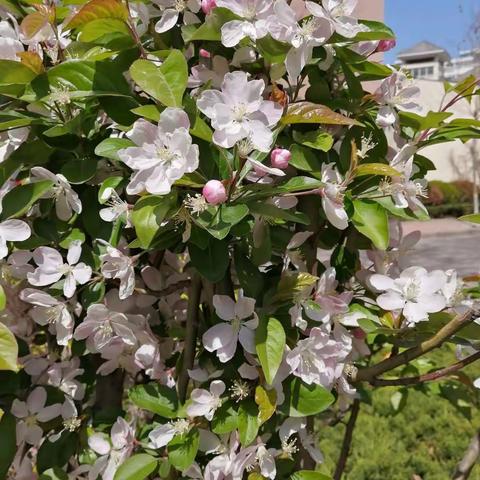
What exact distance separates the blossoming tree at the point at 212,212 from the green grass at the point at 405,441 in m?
1.48

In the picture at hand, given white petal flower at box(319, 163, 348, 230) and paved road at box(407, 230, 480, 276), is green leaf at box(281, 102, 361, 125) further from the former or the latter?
paved road at box(407, 230, 480, 276)

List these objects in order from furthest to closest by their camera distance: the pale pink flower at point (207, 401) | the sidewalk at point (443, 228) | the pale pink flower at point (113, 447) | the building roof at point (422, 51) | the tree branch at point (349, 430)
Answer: the building roof at point (422, 51)
the sidewalk at point (443, 228)
the tree branch at point (349, 430)
the pale pink flower at point (113, 447)
the pale pink flower at point (207, 401)

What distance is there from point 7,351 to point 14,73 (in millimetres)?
389

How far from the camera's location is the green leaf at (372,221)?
2.98 ft

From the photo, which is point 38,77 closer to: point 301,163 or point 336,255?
point 301,163

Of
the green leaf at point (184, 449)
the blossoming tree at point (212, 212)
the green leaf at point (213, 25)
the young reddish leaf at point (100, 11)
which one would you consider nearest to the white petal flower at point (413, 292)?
the blossoming tree at point (212, 212)

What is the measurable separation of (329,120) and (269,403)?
412mm

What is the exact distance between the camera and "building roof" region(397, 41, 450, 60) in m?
39.2

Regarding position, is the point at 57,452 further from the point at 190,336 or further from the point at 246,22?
the point at 246,22

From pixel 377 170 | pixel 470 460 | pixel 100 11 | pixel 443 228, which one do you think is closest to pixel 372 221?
pixel 377 170

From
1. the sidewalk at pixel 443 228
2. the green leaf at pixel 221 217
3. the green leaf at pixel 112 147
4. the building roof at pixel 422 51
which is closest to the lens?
the green leaf at pixel 221 217

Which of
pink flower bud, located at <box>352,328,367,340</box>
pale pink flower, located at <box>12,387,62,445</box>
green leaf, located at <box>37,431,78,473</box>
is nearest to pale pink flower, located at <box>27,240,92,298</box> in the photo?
pale pink flower, located at <box>12,387,62,445</box>

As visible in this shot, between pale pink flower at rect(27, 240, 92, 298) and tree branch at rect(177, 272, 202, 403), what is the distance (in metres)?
0.18

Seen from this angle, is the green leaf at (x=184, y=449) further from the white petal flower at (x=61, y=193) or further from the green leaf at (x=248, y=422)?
the white petal flower at (x=61, y=193)
